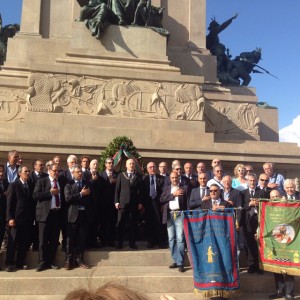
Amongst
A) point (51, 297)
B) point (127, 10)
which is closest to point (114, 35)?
point (127, 10)

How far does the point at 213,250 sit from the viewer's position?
19.2 ft

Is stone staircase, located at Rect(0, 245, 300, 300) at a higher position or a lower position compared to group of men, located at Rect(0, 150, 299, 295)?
lower

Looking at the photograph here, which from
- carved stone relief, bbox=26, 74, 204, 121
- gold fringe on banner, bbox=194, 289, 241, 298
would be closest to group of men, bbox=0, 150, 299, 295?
gold fringe on banner, bbox=194, 289, 241, 298

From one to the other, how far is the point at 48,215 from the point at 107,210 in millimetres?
1432

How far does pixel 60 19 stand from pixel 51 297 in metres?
13.3

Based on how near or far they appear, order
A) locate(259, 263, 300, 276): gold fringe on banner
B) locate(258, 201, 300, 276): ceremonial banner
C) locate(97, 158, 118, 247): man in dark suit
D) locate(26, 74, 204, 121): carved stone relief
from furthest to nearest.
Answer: locate(26, 74, 204, 121): carved stone relief
locate(97, 158, 118, 247): man in dark suit
locate(258, 201, 300, 276): ceremonial banner
locate(259, 263, 300, 276): gold fringe on banner

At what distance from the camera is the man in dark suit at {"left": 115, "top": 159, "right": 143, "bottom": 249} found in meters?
7.31

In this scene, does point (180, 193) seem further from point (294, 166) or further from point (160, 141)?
point (294, 166)

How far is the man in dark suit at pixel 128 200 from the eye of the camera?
7.31m

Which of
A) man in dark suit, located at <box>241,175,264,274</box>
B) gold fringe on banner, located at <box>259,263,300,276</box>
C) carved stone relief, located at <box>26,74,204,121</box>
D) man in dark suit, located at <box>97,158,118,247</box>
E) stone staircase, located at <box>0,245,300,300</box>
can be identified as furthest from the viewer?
carved stone relief, located at <box>26,74,204,121</box>

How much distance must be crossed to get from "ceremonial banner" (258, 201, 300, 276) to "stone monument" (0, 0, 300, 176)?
231 inches

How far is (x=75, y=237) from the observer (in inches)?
256

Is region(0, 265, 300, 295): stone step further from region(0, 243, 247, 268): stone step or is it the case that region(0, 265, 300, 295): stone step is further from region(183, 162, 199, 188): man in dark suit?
region(183, 162, 199, 188): man in dark suit

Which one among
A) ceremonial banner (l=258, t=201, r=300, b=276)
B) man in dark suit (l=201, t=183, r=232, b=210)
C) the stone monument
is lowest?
ceremonial banner (l=258, t=201, r=300, b=276)
